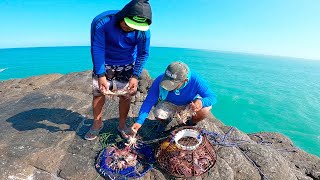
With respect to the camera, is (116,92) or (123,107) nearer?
(116,92)

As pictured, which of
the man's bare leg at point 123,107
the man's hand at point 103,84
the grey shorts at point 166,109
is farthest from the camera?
the grey shorts at point 166,109

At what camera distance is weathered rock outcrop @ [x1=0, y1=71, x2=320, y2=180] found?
12.3ft

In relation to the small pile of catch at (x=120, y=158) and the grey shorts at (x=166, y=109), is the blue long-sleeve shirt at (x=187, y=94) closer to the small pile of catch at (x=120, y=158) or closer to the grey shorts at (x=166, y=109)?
the grey shorts at (x=166, y=109)

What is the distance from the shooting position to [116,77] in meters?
4.37

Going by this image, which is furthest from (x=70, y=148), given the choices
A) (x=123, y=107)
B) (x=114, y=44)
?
(x=114, y=44)

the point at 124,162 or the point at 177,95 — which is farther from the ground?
the point at 177,95

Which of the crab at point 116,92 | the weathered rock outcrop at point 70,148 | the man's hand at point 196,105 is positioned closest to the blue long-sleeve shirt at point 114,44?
the crab at point 116,92

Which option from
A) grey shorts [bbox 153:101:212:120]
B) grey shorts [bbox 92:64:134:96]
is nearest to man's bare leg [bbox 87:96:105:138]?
grey shorts [bbox 92:64:134:96]

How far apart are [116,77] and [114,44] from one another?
26.1 inches

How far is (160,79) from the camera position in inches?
161

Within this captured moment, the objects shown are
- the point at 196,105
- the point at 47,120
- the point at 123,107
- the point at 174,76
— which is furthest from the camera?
the point at 47,120

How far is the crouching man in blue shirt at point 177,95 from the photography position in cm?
Answer: 376

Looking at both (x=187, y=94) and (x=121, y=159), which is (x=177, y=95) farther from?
(x=121, y=159)

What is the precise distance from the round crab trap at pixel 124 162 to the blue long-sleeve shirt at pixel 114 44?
133cm
